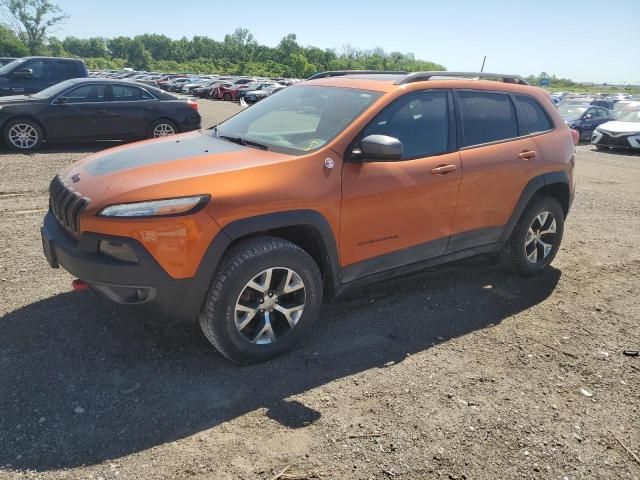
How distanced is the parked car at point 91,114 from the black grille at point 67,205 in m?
7.28

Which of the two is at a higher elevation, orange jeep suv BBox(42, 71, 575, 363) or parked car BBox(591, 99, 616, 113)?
parked car BBox(591, 99, 616, 113)

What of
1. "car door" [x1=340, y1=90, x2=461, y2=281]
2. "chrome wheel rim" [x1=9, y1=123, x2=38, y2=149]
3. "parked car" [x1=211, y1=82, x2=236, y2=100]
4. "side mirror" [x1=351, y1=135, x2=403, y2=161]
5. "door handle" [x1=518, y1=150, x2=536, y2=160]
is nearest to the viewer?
"side mirror" [x1=351, y1=135, x2=403, y2=161]

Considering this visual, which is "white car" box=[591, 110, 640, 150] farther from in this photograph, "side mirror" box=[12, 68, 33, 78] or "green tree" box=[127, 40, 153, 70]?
"green tree" box=[127, 40, 153, 70]

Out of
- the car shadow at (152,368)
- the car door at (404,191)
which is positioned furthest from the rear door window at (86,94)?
the car door at (404,191)

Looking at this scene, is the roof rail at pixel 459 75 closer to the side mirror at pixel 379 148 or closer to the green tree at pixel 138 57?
the side mirror at pixel 379 148

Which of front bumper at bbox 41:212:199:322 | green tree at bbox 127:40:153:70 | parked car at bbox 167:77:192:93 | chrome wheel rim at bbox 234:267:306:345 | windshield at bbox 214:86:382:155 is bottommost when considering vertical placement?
chrome wheel rim at bbox 234:267:306:345

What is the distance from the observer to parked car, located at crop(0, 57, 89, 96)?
12.5 m

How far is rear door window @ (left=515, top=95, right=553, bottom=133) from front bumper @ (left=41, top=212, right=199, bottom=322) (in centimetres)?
333

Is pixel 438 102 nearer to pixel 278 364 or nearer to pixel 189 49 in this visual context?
pixel 278 364

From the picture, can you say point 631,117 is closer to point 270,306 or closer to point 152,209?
point 270,306

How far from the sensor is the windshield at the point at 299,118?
3.57 m

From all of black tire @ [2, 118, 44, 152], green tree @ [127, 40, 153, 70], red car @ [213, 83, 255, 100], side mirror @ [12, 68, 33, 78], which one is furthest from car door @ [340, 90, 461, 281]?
green tree @ [127, 40, 153, 70]

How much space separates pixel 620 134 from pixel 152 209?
16.4 metres

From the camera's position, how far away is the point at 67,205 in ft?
10.2
